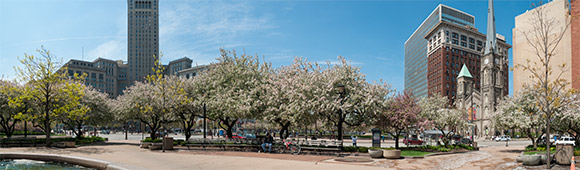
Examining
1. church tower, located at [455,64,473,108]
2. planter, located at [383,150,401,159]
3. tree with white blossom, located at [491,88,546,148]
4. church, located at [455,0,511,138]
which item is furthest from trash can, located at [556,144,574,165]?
church tower, located at [455,64,473,108]

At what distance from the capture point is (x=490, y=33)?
11806 cm

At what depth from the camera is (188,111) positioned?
34375 millimetres

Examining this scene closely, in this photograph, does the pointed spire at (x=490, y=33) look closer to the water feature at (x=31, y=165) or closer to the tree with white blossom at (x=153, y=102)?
the tree with white blossom at (x=153, y=102)

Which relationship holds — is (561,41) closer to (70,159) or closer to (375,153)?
(375,153)

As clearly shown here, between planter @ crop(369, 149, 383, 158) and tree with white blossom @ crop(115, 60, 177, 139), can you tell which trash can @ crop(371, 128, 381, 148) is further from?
tree with white blossom @ crop(115, 60, 177, 139)

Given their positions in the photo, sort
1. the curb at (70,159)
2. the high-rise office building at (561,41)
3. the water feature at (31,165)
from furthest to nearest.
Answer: the high-rise office building at (561,41) → the water feature at (31,165) → the curb at (70,159)

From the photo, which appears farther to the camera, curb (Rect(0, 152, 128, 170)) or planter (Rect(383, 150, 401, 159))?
planter (Rect(383, 150, 401, 159))

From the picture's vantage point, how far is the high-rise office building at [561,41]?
34094 mm

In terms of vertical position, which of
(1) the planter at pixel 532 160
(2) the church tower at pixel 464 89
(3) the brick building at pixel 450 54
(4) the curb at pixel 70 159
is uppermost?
(3) the brick building at pixel 450 54

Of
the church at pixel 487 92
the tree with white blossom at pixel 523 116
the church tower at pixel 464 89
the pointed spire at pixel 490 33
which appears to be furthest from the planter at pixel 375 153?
the church tower at pixel 464 89

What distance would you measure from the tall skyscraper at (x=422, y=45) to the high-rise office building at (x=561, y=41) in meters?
62.8

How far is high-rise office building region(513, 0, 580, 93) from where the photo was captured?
3409 cm

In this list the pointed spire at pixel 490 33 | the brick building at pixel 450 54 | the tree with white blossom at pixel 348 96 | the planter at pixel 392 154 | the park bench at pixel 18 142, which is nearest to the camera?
the planter at pixel 392 154

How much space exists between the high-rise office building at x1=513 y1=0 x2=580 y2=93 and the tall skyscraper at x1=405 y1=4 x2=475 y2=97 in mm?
62784
